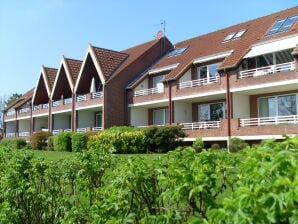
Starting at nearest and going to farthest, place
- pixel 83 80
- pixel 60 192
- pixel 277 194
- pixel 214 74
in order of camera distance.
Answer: pixel 277 194 < pixel 60 192 < pixel 214 74 < pixel 83 80

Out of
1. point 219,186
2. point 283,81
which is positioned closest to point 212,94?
point 283,81

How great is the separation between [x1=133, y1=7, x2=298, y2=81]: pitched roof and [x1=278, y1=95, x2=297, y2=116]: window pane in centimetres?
421

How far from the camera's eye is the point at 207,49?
36125 mm

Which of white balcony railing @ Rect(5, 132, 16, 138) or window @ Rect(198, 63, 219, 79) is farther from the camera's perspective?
white balcony railing @ Rect(5, 132, 16, 138)

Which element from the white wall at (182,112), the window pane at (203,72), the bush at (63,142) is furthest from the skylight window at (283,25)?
the bush at (63,142)

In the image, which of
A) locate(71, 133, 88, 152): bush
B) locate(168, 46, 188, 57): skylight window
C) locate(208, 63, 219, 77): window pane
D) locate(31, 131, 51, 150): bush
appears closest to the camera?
locate(71, 133, 88, 152): bush

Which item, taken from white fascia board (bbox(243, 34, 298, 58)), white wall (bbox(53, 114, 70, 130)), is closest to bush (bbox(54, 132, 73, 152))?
white wall (bbox(53, 114, 70, 130))

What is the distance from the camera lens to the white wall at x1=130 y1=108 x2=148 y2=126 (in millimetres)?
39625

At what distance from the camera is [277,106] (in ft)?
94.8

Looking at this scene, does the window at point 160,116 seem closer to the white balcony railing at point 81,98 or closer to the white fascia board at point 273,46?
the white balcony railing at point 81,98

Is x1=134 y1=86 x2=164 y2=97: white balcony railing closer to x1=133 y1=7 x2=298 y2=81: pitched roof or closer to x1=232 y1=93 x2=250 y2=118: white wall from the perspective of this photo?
x1=133 y1=7 x2=298 y2=81: pitched roof

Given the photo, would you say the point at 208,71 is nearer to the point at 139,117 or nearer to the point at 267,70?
the point at 267,70

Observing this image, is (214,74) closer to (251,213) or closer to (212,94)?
(212,94)

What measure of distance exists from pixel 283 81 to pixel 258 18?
1285cm
